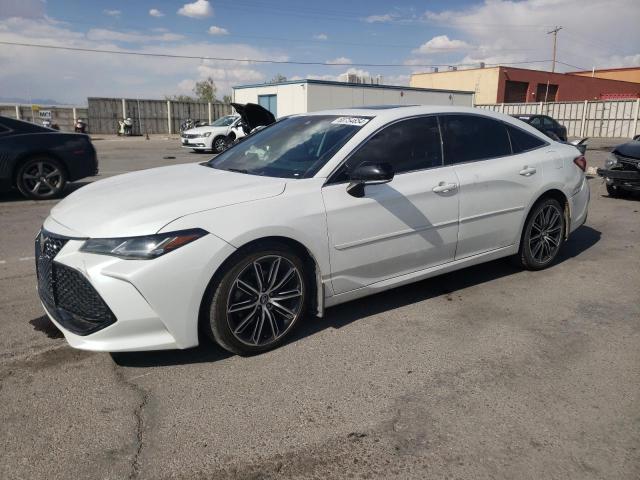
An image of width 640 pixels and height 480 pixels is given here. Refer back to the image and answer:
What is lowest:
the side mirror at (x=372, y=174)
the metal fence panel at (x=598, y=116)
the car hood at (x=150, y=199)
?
the car hood at (x=150, y=199)

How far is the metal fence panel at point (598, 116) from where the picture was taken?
3067 centimetres

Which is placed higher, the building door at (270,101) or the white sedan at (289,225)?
the building door at (270,101)

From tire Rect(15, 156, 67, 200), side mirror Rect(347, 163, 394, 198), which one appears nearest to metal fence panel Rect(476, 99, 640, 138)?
tire Rect(15, 156, 67, 200)

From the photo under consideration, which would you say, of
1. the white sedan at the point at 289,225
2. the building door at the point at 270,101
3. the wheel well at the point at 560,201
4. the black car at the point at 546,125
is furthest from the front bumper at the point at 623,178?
the building door at the point at 270,101

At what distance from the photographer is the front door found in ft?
11.8

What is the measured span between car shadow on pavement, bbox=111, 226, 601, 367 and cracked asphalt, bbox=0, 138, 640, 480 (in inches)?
0.8

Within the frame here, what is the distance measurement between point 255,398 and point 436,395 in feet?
3.37

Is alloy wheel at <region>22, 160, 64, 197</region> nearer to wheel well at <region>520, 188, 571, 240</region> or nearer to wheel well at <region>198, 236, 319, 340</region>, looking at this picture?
wheel well at <region>198, 236, 319, 340</region>

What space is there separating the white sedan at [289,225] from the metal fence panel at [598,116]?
3099 centimetres

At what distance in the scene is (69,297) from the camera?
9.99ft

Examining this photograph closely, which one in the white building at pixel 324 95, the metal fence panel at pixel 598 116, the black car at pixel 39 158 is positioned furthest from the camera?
the metal fence panel at pixel 598 116

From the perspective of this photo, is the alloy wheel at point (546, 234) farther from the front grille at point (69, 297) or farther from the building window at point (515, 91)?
the building window at point (515, 91)

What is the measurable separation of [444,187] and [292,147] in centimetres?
124

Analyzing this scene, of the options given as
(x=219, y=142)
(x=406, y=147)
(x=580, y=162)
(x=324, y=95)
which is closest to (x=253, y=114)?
(x=406, y=147)
